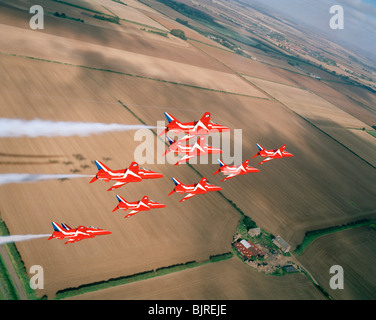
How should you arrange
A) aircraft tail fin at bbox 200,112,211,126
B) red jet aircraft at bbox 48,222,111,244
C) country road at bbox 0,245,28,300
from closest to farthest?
country road at bbox 0,245,28,300 < aircraft tail fin at bbox 200,112,211,126 < red jet aircraft at bbox 48,222,111,244

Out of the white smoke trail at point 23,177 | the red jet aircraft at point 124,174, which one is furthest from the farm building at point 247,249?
the white smoke trail at point 23,177

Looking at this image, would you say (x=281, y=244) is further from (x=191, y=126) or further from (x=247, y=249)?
(x=191, y=126)

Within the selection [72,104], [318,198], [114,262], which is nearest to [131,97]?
[72,104]

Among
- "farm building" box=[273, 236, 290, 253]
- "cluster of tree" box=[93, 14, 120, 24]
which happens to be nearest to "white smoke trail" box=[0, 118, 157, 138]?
"farm building" box=[273, 236, 290, 253]

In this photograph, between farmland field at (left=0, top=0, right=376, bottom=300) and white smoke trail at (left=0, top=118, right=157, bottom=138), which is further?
white smoke trail at (left=0, top=118, right=157, bottom=138)

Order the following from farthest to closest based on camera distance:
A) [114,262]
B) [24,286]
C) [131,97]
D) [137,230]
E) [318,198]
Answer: [131,97] → [318,198] → [137,230] → [114,262] → [24,286]

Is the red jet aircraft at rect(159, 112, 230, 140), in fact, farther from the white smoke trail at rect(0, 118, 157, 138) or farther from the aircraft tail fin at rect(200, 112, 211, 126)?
the white smoke trail at rect(0, 118, 157, 138)

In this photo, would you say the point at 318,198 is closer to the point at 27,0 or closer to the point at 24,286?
the point at 24,286
